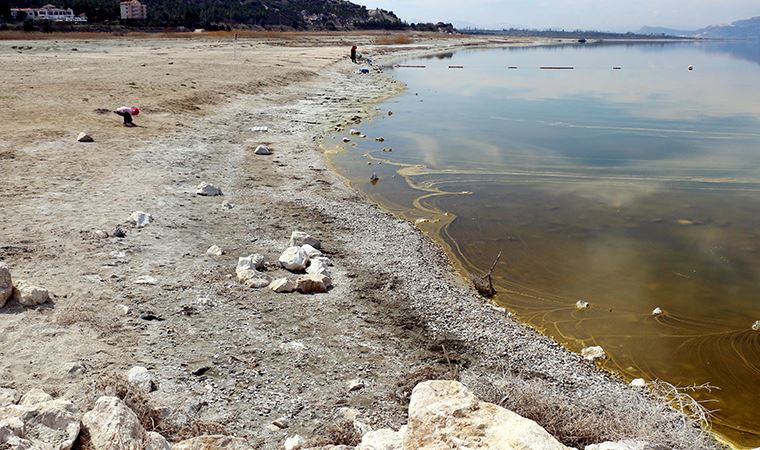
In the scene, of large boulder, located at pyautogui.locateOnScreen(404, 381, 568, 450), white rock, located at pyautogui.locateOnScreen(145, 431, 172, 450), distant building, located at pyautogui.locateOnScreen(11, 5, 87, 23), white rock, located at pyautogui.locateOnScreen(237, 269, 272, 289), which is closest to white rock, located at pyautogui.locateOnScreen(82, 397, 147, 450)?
white rock, located at pyautogui.locateOnScreen(145, 431, 172, 450)

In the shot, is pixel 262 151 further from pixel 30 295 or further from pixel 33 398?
pixel 33 398

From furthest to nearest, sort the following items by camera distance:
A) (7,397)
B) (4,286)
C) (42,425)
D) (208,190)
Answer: (208,190) < (4,286) < (7,397) < (42,425)

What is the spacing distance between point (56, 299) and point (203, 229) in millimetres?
4405

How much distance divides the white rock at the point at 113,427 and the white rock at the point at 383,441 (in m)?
2.12

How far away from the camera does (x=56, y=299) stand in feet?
28.6

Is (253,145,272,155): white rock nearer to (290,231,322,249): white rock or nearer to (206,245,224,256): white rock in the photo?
(290,231,322,249): white rock

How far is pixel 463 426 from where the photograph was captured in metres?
4.91

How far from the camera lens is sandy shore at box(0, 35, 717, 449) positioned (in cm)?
713

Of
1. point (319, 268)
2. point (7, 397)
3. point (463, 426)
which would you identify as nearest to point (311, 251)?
point (319, 268)

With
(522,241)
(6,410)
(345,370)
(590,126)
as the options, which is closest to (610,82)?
(590,126)

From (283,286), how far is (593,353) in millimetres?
5675

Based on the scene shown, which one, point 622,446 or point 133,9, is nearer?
point 622,446

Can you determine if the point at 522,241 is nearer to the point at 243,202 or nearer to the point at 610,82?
the point at 243,202

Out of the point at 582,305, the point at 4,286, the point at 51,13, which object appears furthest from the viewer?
the point at 51,13
